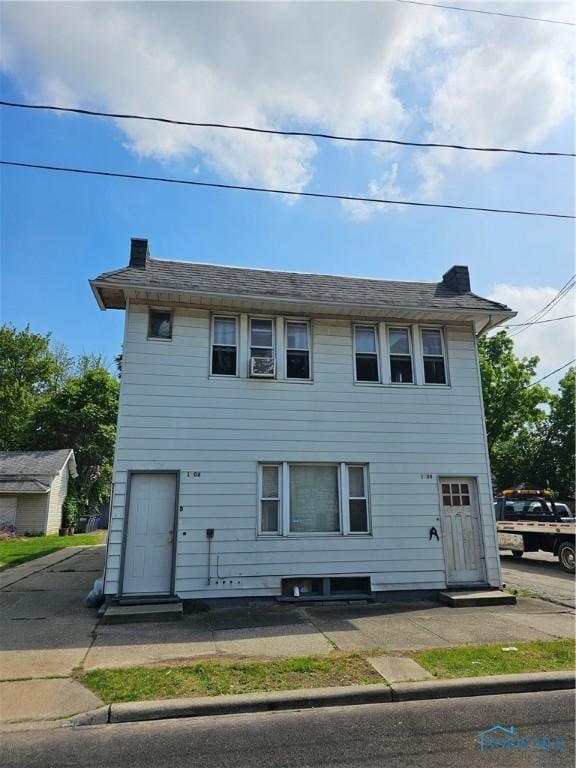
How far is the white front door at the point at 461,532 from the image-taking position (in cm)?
993

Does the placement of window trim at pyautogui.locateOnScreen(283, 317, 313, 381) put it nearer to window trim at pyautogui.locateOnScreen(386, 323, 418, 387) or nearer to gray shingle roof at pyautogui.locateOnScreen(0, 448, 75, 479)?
window trim at pyautogui.locateOnScreen(386, 323, 418, 387)

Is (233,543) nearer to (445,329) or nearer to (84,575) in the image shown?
(84,575)

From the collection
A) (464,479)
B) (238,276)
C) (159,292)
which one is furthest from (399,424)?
(159,292)

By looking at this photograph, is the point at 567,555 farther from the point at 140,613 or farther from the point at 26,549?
the point at 26,549

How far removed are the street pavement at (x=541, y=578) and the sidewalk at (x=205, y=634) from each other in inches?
45.3

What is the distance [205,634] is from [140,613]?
138cm

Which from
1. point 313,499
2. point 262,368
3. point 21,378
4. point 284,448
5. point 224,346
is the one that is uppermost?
point 21,378

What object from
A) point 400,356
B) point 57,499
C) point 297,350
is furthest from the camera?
point 57,499

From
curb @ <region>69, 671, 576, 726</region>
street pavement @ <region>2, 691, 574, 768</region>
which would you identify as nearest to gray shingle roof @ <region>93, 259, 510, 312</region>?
curb @ <region>69, 671, 576, 726</region>

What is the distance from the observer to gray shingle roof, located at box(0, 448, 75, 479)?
982 inches

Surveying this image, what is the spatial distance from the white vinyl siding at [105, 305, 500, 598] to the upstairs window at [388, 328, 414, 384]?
25 centimetres

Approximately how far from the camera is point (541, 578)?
1300 cm

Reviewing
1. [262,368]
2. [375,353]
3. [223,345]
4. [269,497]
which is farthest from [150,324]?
[375,353]

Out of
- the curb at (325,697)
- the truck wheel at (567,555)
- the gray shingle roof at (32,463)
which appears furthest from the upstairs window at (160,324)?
the gray shingle roof at (32,463)
